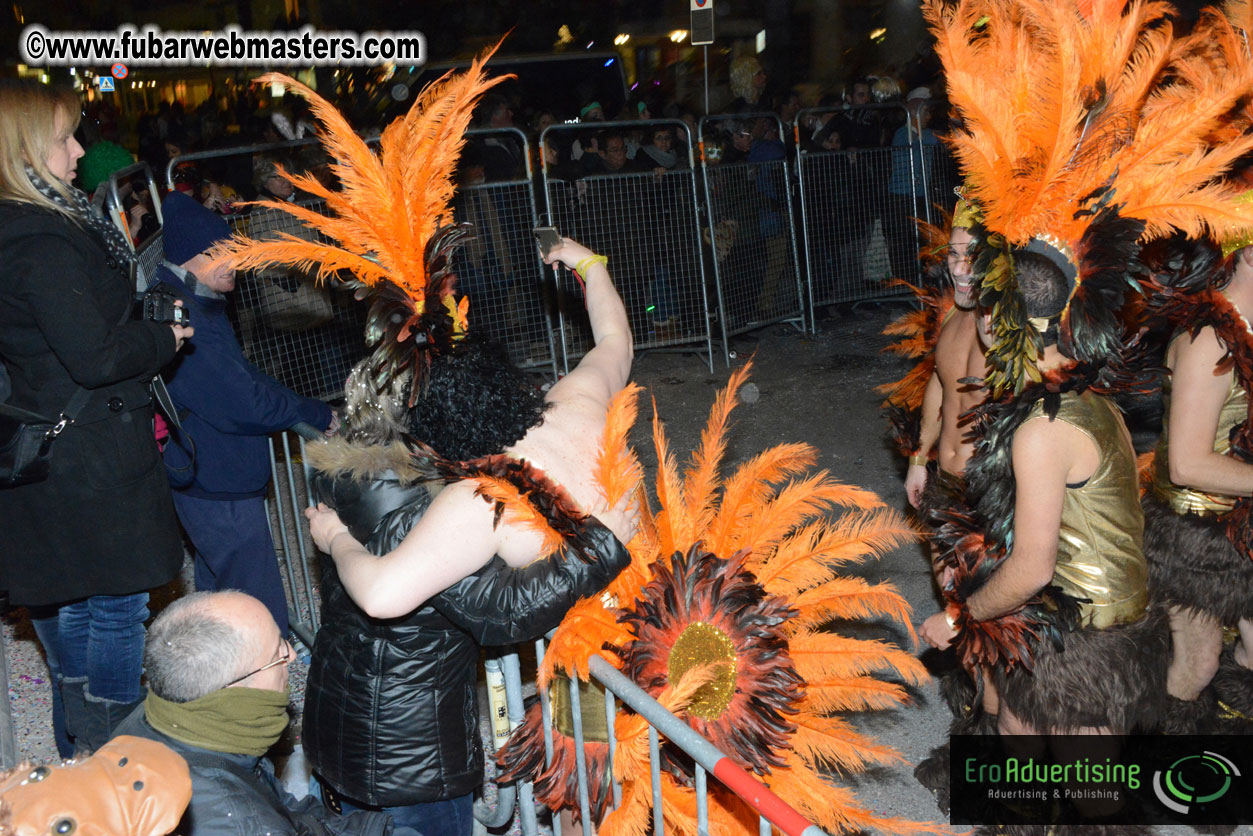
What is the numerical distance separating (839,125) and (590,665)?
317 inches

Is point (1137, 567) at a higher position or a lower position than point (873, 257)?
lower

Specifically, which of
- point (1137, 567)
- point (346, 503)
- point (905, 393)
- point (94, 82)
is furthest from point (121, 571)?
point (94, 82)

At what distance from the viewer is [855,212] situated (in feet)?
29.6

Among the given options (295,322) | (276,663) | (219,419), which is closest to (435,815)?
(276,663)

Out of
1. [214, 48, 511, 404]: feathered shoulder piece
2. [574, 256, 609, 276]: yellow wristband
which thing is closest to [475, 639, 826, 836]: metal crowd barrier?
[214, 48, 511, 404]: feathered shoulder piece

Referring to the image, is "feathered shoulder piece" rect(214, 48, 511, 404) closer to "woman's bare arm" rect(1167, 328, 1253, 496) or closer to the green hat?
"woman's bare arm" rect(1167, 328, 1253, 496)

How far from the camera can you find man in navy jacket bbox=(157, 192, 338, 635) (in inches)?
131

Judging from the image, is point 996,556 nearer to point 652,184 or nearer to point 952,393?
point 952,393

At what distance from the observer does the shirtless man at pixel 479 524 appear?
2.05 meters

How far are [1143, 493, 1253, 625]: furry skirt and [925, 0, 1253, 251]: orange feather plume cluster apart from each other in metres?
1.16

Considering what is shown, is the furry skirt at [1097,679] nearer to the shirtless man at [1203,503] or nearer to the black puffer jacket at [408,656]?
the shirtless man at [1203,503]

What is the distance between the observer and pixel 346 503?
7.57ft

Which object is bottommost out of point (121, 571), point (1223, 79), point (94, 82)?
point (121, 571)

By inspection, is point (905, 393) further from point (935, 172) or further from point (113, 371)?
point (935, 172)
